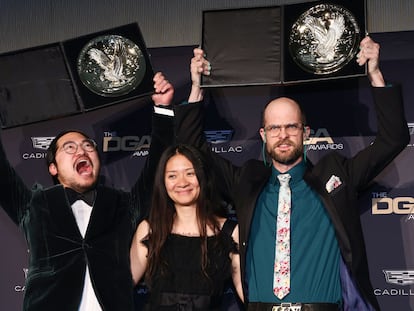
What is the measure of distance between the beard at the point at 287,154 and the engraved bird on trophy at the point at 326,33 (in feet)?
1.35

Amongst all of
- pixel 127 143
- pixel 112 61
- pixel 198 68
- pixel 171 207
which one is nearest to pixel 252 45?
pixel 198 68

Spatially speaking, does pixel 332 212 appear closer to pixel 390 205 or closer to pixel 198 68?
pixel 390 205

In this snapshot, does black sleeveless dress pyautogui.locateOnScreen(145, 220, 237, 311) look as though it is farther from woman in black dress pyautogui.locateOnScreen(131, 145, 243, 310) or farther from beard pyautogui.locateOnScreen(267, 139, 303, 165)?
beard pyautogui.locateOnScreen(267, 139, 303, 165)

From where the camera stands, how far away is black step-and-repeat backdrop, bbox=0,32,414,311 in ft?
11.7

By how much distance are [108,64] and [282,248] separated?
122 cm

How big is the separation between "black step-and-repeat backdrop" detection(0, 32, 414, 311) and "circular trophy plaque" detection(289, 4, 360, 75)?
0.44 metres

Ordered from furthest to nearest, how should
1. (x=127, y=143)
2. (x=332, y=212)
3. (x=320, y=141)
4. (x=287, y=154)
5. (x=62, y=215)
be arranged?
(x=127, y=143) < (x=320, y=141) < (x=62, y=215) < (x=287, y=154) < (x=332, y=212)

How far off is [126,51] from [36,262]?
41.6 inches

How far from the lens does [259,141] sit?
3.83 m

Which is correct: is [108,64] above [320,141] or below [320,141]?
above

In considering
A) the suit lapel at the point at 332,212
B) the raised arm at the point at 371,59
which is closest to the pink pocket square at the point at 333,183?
the suit lapel at the point at 332,212

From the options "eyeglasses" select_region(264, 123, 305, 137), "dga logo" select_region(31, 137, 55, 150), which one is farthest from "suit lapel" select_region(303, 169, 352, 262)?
"dga logo" select_region(31, 137, 55, 150)

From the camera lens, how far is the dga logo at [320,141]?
12.3 ft

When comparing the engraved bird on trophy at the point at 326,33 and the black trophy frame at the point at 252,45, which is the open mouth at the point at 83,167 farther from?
the engraved bird on trophy at the point at 326,33
